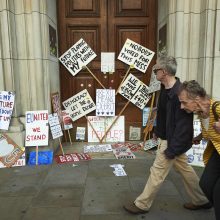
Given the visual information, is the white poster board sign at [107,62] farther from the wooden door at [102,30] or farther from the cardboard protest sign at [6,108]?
the cardboard protest sign at [6,108]

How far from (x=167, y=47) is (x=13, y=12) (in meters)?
3.01

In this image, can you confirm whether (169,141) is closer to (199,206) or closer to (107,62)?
(199,206)

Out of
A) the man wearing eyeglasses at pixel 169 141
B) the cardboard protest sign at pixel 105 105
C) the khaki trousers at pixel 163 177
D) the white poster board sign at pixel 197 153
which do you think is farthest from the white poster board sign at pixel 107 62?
the khaki trousers at pixel 163 177

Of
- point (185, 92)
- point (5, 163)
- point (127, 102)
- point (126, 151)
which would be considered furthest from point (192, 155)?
point (5, 163)

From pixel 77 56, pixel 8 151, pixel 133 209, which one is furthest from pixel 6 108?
pixel 133 209

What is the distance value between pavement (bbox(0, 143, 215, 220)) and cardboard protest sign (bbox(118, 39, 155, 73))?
2126 mm

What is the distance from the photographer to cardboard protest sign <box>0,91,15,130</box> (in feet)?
16.9

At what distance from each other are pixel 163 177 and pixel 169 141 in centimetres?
47

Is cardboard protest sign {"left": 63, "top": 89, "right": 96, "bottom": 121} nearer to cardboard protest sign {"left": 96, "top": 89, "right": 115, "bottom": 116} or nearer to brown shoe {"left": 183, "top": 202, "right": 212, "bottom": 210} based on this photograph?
cardboard protest sign {"left": 96, "top": 89, "right": 115, "bottom": 116}

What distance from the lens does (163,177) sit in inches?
129

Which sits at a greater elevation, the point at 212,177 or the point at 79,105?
the point at 79,105

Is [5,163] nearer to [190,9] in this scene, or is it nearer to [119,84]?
[119,84]

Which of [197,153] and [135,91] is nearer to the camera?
[197,153]

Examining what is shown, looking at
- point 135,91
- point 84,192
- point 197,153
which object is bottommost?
point 84,192
